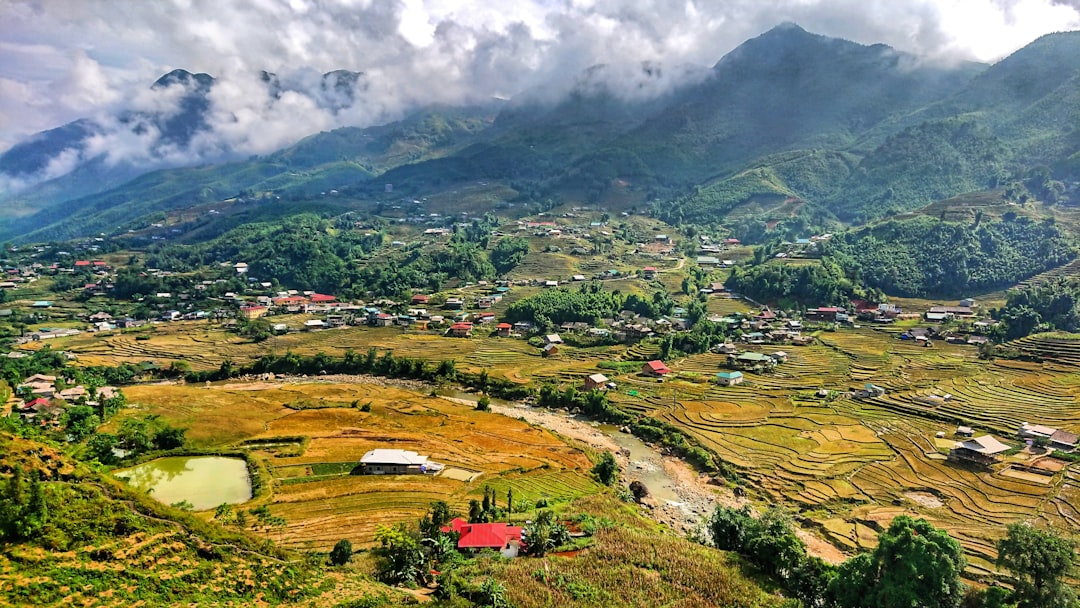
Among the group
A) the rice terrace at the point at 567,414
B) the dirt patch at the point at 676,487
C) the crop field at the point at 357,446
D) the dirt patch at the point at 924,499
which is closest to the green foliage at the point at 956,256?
the rice terrace at the point at 567,414

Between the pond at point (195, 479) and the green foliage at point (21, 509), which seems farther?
the pond at point (195, 479)

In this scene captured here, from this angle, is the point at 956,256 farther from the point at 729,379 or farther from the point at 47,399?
the point at 47,399

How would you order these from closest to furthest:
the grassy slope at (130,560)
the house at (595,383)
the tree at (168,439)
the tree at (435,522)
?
the grassy slope at (130,560) < the tree at (435,522) < the tree at (168,439) < the house at (595,383)

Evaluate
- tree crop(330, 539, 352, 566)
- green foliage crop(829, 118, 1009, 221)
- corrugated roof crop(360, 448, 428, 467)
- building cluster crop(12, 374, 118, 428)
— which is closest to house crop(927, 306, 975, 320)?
green foliage crop(829, 118, 1009, 221)

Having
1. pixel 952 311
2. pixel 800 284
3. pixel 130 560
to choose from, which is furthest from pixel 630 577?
pixel 800 284

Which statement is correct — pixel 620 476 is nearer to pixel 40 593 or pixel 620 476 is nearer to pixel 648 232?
pixel 40 593

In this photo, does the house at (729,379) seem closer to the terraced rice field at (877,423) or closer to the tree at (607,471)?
the terraced rice field at (877,423)
